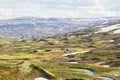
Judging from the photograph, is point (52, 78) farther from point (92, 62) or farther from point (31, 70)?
point (92, 62)

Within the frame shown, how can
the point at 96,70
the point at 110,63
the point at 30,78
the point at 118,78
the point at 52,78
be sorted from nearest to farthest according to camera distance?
the point at 30,78 → the point at 52,78 → the point at 118,78 → the point at 96,70 → the point at 110,63

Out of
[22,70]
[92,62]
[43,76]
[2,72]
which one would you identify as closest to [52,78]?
[43,76]

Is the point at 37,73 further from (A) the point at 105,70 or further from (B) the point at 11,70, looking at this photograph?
(A) the point at 105,70

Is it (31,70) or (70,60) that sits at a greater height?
(31,70)

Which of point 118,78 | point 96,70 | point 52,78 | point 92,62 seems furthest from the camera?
point 92,62

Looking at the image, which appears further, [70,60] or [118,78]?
[70,60]

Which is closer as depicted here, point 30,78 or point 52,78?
point 30,78

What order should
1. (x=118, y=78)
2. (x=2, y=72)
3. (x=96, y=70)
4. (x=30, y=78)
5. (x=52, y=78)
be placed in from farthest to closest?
(x=96, y=70)
(x=118, y=78)
(x=52, y=78)
(x=30, y=78)
(x=2, y=72)

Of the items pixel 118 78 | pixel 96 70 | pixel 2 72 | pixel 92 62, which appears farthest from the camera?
pixel 92 62

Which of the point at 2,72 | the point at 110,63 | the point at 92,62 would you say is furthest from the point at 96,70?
the point at 2,72
